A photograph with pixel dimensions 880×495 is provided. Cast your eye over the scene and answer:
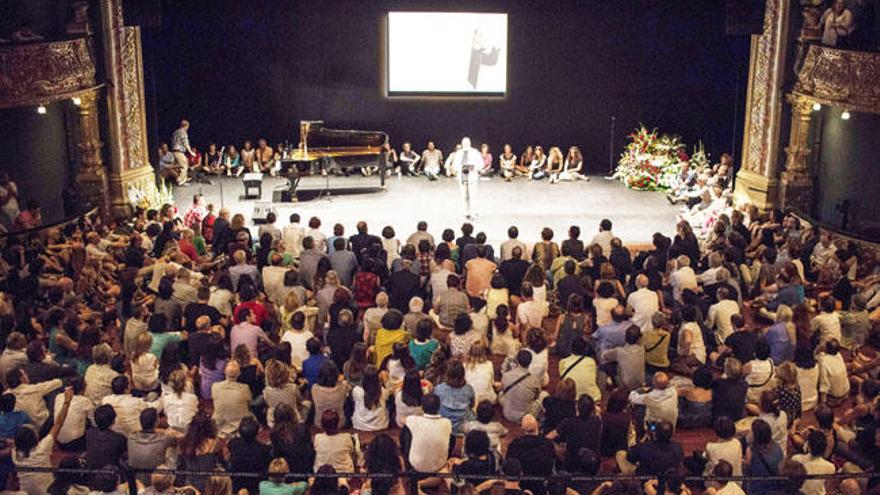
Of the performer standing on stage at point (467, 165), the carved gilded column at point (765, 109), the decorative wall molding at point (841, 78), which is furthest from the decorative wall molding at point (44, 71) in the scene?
the decorative wall molding at point (841, 78)

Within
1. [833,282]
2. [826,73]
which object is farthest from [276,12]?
[833,282]

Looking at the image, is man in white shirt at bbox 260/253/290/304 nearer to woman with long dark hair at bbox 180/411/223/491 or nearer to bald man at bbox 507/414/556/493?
woman with long dark hair at bbox 180/411/223/491

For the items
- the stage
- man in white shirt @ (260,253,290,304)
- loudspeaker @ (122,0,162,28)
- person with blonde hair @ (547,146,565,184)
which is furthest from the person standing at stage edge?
man in white shirt @ (260,253,290,304)

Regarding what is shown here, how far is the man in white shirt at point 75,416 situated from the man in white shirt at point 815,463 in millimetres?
5362

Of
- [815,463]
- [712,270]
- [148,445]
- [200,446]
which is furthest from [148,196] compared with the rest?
[815,463]

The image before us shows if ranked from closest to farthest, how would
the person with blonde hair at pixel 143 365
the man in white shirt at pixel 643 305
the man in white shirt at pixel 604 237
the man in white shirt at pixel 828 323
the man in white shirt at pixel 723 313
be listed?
the person with blonde hair at pixel 143 365, the man in white shirt at pixel 828 323, the man in white shirt at pixel 723 313, the man in white shirt at pixel 643 305, the man in white shirt at pixel 604 237

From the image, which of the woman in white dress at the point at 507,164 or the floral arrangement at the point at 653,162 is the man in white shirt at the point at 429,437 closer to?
the floral arrangement at the point at 653,162

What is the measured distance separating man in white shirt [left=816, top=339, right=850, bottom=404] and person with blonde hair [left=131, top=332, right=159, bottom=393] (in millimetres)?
5800

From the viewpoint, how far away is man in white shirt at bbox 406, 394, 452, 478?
25.7 ft

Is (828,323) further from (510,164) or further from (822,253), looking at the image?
(510,164)

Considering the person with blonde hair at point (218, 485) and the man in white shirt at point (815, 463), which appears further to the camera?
the man in white shirt at point (815, 463)

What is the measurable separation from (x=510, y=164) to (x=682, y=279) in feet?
30.6

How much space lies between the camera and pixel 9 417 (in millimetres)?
7945

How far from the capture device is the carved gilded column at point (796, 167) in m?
16.2
